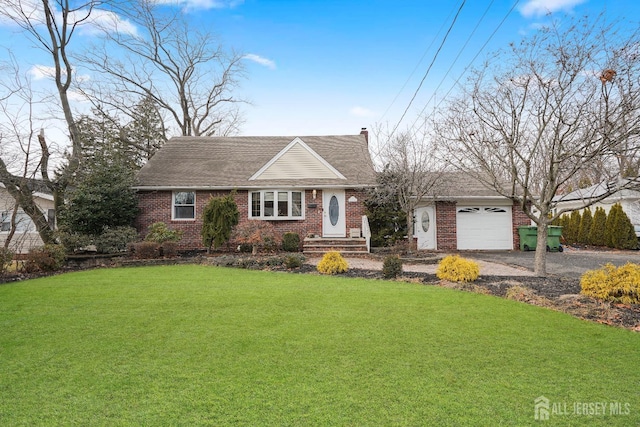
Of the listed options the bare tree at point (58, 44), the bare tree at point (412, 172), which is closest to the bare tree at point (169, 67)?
the bare tree at point (58, 44)

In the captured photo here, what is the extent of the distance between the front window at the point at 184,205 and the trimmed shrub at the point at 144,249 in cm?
377

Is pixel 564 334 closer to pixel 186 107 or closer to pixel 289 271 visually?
pixel 289 271

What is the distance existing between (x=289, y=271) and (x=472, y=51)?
8457 mm

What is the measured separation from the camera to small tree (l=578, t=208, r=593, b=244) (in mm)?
21064

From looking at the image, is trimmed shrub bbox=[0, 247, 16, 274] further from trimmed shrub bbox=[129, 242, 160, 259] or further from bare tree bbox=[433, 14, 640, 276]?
bare tree bbox=[433, 14, 640, 276]

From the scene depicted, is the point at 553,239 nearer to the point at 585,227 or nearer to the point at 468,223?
the point at 468,223

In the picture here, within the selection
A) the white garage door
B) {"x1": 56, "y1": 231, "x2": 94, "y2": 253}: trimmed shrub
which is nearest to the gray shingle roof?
{"x1": 56, "y1": 231, "x2": 94, "y2": 253}: trimmed shrub

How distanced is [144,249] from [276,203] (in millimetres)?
6024

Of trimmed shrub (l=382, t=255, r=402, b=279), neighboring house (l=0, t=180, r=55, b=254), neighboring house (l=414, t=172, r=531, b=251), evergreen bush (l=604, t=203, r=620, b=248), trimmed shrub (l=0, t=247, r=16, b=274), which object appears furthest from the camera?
evergreen bush (l=604, t=203, r=620, b=248)

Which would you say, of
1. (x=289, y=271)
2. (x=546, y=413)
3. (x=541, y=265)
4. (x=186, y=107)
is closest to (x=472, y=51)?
(x=541, y=265)

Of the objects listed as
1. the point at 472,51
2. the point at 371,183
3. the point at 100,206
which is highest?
the point at 472,51

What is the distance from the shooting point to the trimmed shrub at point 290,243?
1606cm

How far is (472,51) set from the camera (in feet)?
36.1

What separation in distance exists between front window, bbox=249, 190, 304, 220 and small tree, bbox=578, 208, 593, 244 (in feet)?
52.8
